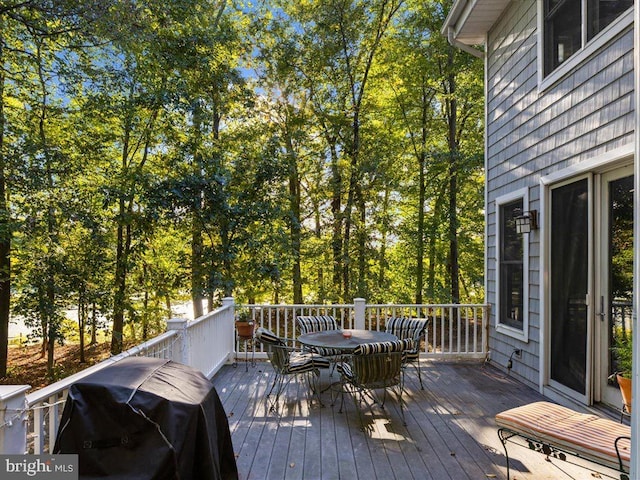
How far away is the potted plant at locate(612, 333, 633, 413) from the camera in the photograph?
2664 millimetres

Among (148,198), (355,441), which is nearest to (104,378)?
(355,441)

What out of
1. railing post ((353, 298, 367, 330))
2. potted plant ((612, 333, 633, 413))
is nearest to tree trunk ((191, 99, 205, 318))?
railing post ((353, 298, 367, 330))

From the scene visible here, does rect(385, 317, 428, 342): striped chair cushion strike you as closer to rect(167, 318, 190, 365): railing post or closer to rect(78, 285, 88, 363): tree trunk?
rect(167, 318, 190, 365): railing post

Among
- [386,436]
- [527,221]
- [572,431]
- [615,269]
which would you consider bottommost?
[386,436]

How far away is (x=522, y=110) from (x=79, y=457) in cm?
545

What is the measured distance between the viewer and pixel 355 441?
3369 millimetres

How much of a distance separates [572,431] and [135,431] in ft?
8.15

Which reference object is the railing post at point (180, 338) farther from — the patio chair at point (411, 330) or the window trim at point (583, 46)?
the window trim at point (583, 46)

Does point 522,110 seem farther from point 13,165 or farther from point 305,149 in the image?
point 13,165

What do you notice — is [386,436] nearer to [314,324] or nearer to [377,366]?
[377,366]

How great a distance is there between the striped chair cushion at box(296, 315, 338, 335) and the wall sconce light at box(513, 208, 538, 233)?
8.90 feet

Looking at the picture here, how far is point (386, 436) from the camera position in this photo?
11.4ft

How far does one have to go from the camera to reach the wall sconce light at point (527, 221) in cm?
461

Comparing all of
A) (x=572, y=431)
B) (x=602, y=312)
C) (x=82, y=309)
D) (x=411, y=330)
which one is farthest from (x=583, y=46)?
(x=82, y=309)
